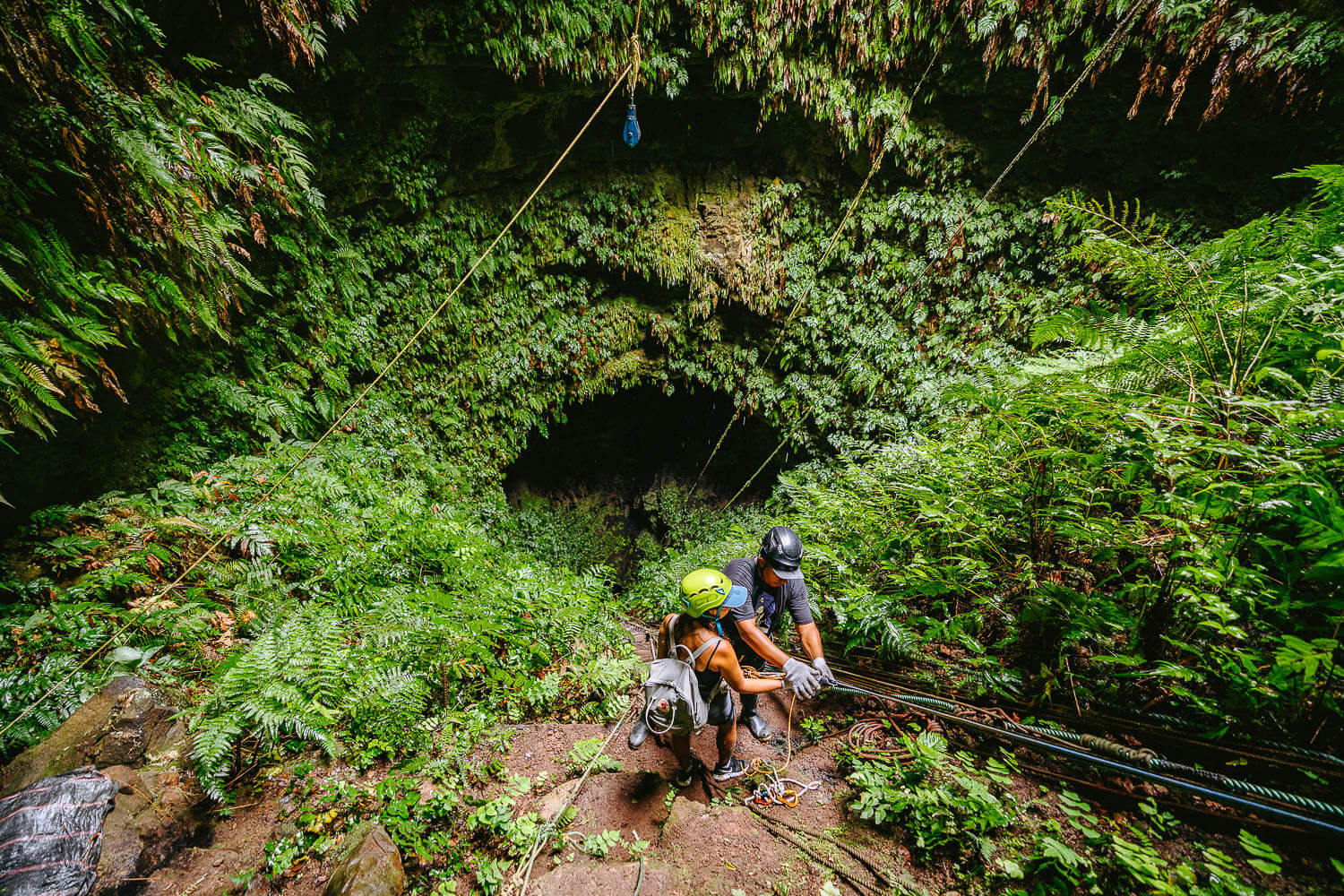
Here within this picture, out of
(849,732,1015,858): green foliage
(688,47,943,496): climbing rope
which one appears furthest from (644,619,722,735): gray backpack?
(688,47,943,496): climbing rope

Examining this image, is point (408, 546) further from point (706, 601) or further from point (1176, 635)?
point (1176, 635)

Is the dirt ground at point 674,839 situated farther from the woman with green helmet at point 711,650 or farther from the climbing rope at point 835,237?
the climbing rope at point 835,237

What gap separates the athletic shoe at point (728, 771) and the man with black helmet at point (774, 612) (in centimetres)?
34

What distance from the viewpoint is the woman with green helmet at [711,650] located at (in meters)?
2.55

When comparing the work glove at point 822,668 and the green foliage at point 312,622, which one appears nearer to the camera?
the green foliage at point 312,622

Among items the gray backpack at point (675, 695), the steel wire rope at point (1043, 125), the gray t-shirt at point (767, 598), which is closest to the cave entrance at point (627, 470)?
the steel wire rope at point (1043, 125)

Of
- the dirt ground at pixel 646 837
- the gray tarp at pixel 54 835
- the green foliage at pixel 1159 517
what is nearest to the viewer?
the gray tarp at pixel 54 835

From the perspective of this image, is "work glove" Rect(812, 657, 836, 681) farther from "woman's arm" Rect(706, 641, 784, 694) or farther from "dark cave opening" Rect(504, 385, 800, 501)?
"dark cave opening" Rect(504, 385, 800, 501)

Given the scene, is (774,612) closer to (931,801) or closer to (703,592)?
(703,592)

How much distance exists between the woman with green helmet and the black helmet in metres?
0.38

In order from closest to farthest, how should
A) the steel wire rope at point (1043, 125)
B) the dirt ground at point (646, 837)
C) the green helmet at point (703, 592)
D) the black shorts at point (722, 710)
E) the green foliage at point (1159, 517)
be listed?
the green foliage at point (1159, 517)
the dirt ground at point (646, 837)
the green helmet at point (703, 592)
the black shorts at point (722, 710)
the steel wire rope at point (1043, 125)

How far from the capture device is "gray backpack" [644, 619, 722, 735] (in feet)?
8.30

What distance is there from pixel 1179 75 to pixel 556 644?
8.87 meters

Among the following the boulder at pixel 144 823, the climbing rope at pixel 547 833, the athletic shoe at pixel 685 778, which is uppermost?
the boulder at pixel 144 823
